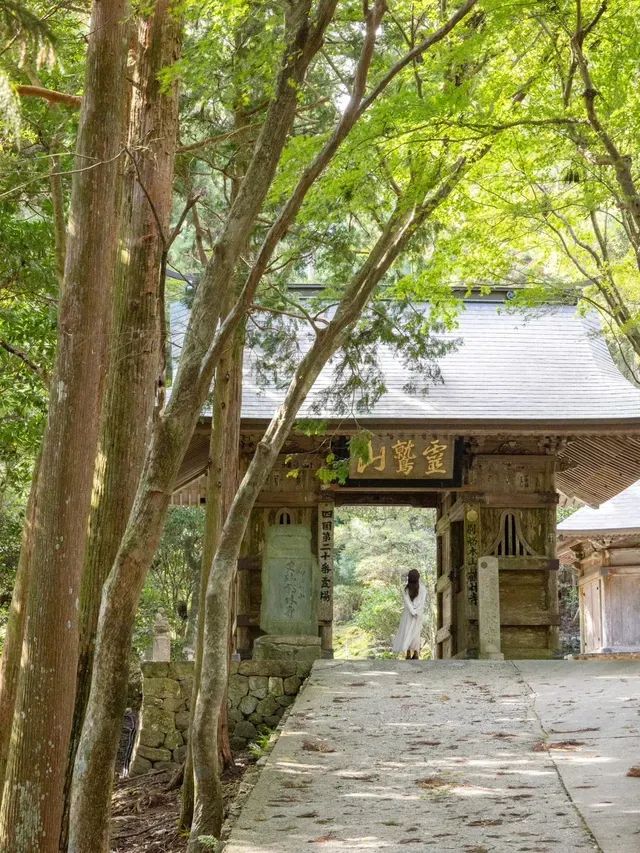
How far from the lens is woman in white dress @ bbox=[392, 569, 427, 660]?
1586 cm

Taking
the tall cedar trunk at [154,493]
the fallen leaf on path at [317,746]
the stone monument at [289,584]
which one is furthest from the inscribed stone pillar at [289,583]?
the tall cedar trunk at [154,493]

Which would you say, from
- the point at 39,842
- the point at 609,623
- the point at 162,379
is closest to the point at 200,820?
the point at 39,842

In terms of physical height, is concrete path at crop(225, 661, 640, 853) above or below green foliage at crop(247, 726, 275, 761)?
above

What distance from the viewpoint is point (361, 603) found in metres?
32.4

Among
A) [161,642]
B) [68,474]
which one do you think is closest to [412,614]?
[161,642]

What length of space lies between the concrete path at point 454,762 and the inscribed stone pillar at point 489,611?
2.67ft

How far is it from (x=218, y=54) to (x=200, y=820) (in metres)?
5.88

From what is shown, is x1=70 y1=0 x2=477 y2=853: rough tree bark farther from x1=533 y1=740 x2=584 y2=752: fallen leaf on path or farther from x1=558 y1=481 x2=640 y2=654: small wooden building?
x1=558 y1=481 x2=640 y2=654: small wooden building

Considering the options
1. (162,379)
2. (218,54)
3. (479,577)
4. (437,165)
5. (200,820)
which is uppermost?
(218,54)

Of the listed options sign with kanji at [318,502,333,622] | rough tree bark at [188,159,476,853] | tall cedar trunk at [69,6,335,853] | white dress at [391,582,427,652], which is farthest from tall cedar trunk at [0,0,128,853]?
white dress at [391,582,427,652]

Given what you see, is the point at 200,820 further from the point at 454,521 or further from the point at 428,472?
the point at 454,521

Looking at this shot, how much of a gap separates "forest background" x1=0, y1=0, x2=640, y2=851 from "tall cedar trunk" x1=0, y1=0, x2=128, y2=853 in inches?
0.6

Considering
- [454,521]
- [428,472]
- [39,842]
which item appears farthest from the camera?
[454,521]

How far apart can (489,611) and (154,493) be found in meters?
9.10
